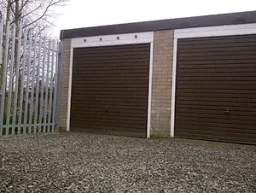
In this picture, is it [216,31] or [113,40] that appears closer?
[216,31]

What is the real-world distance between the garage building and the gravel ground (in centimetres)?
101

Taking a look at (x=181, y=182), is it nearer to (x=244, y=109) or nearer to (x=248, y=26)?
(x=244, y=109)

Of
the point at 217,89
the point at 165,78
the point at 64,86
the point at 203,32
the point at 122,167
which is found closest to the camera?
the point at 122,167

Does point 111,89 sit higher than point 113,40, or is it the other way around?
point 113,40

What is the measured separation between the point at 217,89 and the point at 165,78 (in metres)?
1.32

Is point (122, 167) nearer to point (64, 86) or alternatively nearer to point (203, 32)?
point (203, 32)

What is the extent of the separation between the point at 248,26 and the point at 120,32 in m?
3.31

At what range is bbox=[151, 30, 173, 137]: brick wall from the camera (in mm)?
7766

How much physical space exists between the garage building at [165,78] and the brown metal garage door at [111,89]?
0.09 feet

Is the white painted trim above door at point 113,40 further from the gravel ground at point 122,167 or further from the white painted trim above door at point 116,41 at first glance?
the gravel ground at point 122,167

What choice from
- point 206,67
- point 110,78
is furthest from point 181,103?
point 110,78

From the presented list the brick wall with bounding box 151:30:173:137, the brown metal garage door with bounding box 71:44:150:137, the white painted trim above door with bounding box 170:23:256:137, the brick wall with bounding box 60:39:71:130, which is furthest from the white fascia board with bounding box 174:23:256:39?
the brick wall with bounding box 60:39:71:130

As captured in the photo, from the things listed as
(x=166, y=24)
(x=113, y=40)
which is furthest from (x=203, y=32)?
(x=113, y=40)

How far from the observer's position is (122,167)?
14.4ft
